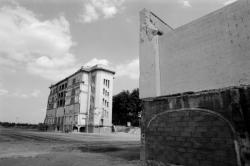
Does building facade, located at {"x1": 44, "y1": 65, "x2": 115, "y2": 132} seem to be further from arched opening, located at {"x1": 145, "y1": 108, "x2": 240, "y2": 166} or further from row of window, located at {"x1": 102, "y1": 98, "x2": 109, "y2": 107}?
arched opening, located at {"x1": 145, "y1": 108, "x2": 240, "y2": 166}

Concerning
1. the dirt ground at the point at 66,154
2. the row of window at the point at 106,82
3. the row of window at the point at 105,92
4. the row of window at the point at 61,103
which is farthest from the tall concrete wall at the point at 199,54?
the row of window at the point at 61,103

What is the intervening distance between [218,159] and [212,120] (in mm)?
1138

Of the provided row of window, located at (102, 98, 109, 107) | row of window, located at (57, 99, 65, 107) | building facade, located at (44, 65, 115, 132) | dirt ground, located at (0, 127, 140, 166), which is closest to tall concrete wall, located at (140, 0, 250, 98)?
dirt ground, located at (0, 127, 140, 166)

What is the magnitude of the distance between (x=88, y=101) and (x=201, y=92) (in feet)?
140

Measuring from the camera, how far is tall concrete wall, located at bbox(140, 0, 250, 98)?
669cm

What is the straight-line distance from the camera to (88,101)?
47219 millimetres

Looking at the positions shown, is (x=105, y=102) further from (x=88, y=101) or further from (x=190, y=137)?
(x=190, y=137)

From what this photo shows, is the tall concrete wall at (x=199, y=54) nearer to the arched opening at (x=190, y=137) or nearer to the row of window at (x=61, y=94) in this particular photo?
the arched opening at (x=190, y=137)

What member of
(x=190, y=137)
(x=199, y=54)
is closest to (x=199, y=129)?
(x=190, y=137)

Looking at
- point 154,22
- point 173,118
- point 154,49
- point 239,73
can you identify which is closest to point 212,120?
point 173,118

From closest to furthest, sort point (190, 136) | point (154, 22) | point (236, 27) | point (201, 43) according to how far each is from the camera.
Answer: point (190, 136) < point (236, 27) < point (201, 43) < point (154, 22)

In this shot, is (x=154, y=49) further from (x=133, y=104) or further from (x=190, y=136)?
(x=133, y=104)

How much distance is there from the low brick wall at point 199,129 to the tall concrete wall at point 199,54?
1.06 meters

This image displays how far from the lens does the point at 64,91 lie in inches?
2164
